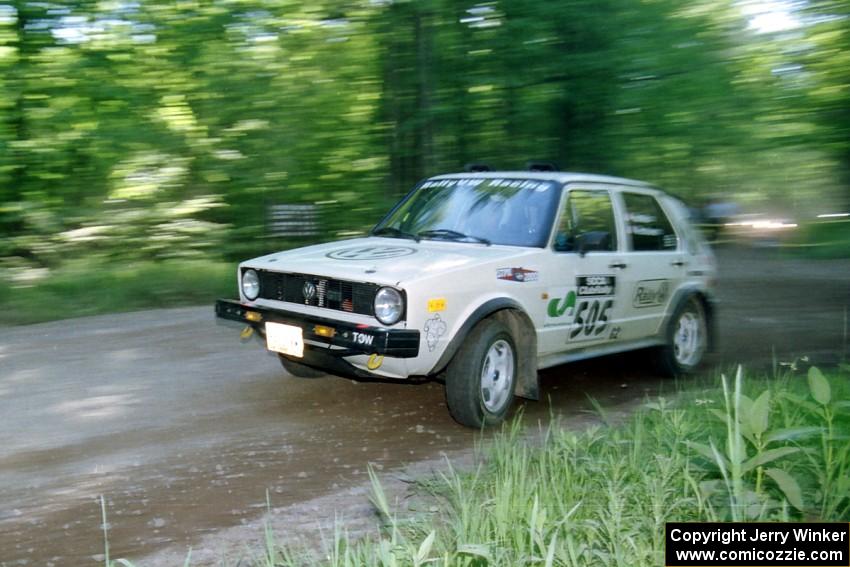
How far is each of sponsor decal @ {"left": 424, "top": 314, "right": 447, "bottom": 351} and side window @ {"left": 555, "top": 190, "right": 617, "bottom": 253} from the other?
1357 mm

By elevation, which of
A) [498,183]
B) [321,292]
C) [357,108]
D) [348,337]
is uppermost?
[357,108]

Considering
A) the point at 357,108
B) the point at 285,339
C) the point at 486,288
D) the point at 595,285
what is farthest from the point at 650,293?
the point at 357,108

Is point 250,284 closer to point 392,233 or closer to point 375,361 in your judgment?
point 392,233

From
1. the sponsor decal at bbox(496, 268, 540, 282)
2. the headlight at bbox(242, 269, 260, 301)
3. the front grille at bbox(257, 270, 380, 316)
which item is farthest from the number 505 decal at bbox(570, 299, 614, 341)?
the headlight at bbox(242, 269, 260, 301)

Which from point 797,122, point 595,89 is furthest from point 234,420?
point 797,122

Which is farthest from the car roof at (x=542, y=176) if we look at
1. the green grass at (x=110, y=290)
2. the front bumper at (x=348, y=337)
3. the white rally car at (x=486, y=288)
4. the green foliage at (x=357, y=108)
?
the green grass at (x=110, y=290)

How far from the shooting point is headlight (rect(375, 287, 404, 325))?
18.8 ft

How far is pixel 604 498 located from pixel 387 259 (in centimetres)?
264

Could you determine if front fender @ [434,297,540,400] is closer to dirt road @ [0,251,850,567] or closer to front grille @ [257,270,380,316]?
dirt road @ [0,251,850,567]

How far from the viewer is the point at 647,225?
7953mm

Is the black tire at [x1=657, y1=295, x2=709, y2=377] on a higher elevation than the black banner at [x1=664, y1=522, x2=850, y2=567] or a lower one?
lower

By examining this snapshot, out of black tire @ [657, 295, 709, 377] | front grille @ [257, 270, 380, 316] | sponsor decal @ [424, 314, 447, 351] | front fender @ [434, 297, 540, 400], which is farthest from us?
black tire @ [657, 295, 709, 377]

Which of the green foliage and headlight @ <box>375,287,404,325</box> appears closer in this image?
headlight @ <box>375,287,404,325</box>

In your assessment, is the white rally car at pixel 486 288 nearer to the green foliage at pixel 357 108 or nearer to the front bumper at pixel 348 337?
the front bumper at pixel 348 337
